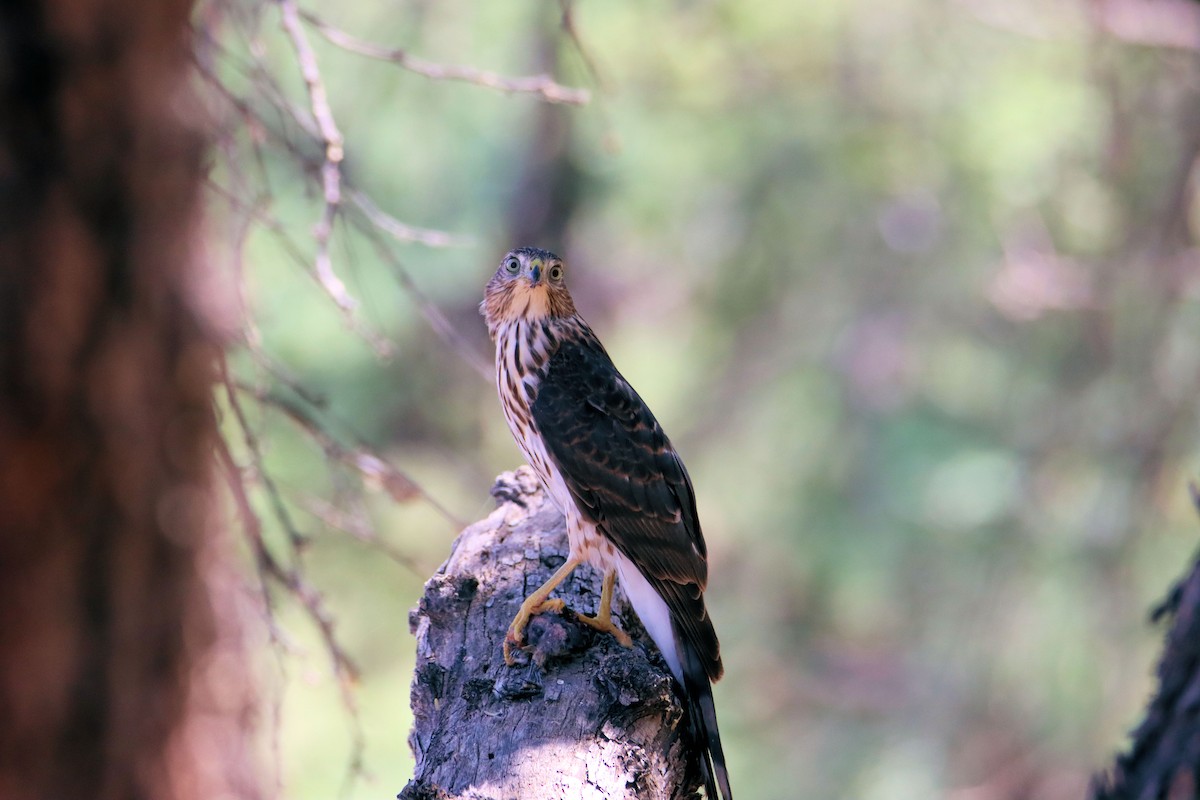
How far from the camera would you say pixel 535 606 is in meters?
3.06

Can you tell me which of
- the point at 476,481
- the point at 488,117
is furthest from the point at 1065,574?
the point at 488,117

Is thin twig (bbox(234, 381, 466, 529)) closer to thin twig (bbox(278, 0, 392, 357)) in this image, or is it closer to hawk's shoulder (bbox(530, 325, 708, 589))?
thin twig (bbox(278, 0, 392, 357))

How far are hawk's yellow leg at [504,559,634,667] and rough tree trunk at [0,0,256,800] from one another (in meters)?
1.51

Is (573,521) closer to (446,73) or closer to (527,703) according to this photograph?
(527,703)

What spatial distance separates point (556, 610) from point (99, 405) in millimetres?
1901

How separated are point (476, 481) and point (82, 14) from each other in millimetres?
9867

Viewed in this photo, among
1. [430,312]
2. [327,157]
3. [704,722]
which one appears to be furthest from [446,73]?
[704,722]

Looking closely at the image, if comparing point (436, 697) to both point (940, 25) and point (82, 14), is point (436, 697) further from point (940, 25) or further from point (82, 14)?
point (940, 25)

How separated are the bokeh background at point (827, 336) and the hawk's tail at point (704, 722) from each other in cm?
404

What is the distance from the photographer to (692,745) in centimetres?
289

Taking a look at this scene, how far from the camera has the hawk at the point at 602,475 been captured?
3.15 m

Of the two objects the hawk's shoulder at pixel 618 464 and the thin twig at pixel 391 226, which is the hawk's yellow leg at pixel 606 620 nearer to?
the hawk's shoulder at pixel 618 464

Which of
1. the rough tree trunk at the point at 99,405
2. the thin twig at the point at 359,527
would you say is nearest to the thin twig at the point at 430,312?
the thin twig at the point at 359,527

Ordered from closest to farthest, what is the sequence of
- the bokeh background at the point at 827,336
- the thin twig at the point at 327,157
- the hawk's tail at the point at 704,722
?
the hawk's tail at the point at 704,722, the thin twig at the point at 327,157, the bokeh background at the point at 827,336
